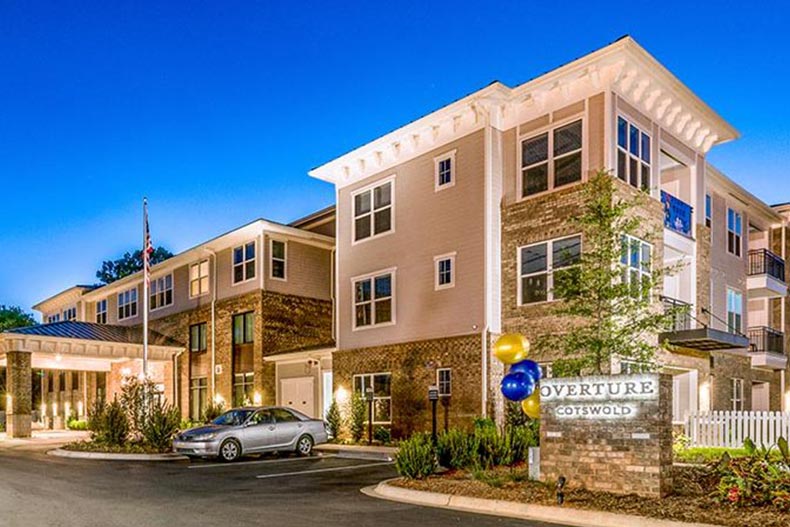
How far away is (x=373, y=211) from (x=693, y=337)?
10924 mm

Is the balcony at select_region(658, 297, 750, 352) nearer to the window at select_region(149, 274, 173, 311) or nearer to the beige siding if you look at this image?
the beige siding

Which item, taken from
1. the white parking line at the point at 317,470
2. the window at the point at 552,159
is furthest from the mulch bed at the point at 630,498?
the window at the point at 552,159

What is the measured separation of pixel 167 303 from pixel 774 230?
28056 mm

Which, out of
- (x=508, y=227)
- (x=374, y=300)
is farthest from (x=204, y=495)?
(x=374, y=300)

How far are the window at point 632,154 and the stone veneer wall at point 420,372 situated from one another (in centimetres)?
601

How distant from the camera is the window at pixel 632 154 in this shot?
19.9 m

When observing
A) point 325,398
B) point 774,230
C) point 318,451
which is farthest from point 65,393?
point 774,230

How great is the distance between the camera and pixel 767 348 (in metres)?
28.8

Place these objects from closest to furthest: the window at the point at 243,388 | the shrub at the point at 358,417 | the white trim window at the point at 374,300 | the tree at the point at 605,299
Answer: the tree at the point at 605,299 < the shrub at the point at 358,417 < the white trim window at the point at 374,300 < the window at the point at 243,388

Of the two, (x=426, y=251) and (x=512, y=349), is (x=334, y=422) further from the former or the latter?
(x=512, y=349)

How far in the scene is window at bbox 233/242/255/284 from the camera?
99.6 ft

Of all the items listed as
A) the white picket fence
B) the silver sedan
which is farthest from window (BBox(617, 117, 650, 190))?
the silver sedan

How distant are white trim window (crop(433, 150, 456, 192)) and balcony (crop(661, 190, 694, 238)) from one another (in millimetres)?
6189

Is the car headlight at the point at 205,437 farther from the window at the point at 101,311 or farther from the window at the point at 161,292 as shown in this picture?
the window at the point at 101,311
